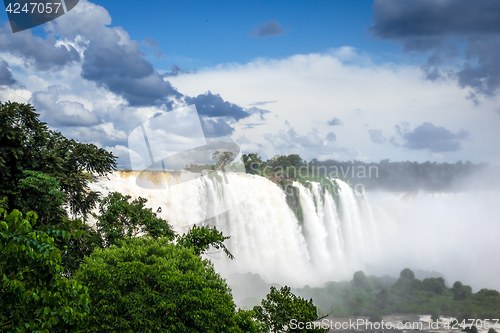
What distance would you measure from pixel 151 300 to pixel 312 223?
21655 millimetres

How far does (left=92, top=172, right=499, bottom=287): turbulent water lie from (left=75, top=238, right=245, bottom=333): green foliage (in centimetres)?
969

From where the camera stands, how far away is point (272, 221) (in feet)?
79.4

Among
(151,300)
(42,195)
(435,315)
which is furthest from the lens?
(435,315)

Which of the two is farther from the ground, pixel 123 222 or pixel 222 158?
pixel 222 158

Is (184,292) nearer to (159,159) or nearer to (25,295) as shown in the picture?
(25,295)

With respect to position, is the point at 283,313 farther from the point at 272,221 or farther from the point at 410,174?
the point at 410,174

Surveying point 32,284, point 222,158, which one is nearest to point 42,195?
point 32,284

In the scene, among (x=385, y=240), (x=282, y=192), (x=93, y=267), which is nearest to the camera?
(x=93, y=267)

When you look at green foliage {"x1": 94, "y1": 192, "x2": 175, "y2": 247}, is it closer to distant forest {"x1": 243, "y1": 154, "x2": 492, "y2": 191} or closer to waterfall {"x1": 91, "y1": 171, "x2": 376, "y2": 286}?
waterfall {"x1": 91, "y1": 171, "x2": 376, "y2": 286}

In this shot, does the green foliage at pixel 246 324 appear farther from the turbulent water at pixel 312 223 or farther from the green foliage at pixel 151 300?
Answer: the turbulent water at pixel 312 223

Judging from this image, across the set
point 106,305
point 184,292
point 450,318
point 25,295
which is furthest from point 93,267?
point 450,318

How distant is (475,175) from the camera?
5738cm

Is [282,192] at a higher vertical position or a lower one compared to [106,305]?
higher

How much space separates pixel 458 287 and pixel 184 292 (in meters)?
24.7
